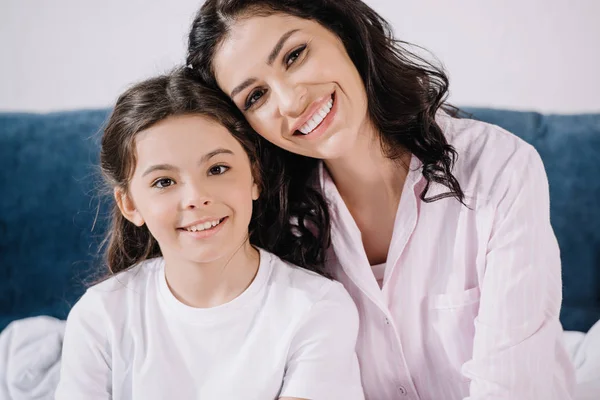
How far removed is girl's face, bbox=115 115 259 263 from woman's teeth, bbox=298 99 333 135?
0.16 m

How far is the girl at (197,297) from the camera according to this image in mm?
1475

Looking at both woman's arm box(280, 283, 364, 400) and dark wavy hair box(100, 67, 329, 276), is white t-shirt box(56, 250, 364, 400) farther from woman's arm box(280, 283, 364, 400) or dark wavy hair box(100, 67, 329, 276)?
dark wavy hair box(100, 67, 329, 276)

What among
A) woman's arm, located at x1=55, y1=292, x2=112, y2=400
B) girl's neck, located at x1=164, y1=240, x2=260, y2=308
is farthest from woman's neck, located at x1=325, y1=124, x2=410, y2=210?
woman's arm, located at x1=55, y1=292, x2=112, y2=400

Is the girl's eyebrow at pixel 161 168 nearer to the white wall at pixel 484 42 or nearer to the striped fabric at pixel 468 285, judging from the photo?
the striped fabric at pixel 468 285

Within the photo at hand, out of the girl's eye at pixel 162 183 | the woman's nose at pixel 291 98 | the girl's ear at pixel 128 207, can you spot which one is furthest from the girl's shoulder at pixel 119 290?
the woman's nose at pixel 291 98

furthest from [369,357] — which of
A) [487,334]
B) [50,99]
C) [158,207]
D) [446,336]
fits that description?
[50,99]

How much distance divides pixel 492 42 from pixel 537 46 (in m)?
0.15

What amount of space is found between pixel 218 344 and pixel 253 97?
20.7 inches

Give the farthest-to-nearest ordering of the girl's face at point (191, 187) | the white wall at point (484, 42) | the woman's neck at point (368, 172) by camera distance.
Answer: the white wall at point (484, 42), the woman's neck at point (368, 172), the girl's face at point (191, 187)

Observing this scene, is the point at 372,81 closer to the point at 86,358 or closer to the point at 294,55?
the point at 294,55

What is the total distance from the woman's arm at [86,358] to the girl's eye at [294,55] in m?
0.66

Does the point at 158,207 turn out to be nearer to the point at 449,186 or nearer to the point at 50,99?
the point at 449,186

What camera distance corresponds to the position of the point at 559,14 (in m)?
2.52

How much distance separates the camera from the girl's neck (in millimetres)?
1579
